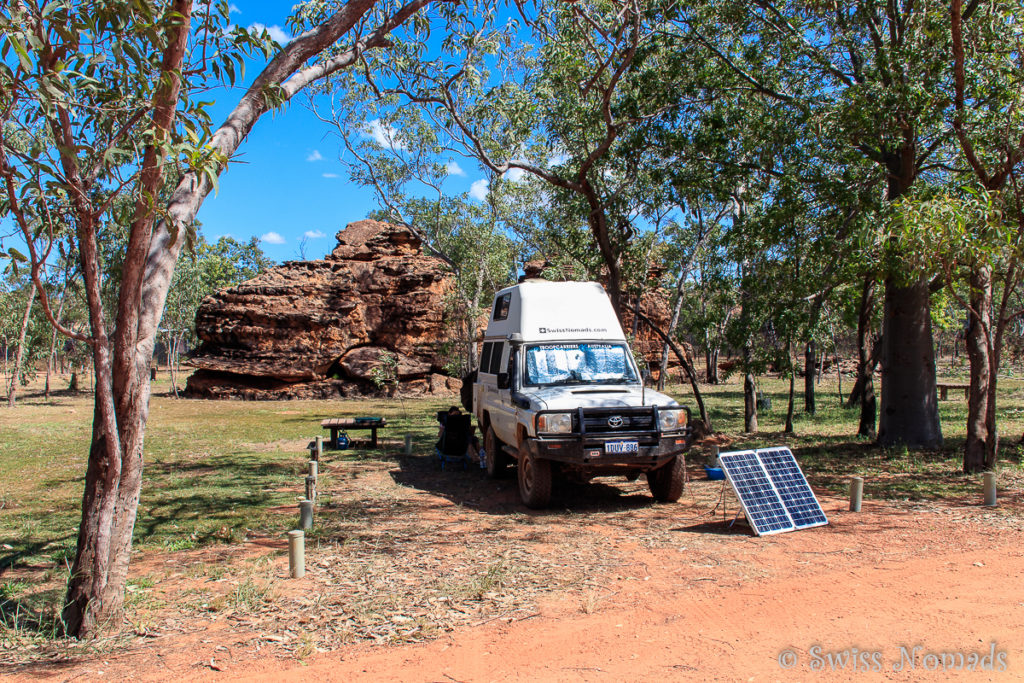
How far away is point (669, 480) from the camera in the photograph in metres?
9.12

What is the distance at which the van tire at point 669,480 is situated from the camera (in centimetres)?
908

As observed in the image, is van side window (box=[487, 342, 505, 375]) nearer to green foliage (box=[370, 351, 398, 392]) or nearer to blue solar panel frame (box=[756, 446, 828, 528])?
blue solar panel frame (box=[756, 446, 828, 528])

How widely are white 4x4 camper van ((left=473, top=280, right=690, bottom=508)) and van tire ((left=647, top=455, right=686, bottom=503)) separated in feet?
0.04

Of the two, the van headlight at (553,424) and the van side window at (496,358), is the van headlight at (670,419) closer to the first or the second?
the van headlight at (553,424)

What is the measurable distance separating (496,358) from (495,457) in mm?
1596

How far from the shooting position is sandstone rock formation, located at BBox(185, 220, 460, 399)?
3125 centimetres

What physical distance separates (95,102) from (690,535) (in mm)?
6805

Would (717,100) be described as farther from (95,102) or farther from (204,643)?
(204,643)

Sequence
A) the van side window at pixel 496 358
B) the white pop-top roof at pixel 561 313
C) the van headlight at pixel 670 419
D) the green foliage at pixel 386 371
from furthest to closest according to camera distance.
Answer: the green foliage at pixel 386 371, the van side window at pixel 496 358, the white pop-top roof at pixel 561 313, the van headlight at pixel 670 419

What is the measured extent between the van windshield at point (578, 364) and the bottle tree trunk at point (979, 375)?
5.04 metres

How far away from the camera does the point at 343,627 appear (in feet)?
17.0

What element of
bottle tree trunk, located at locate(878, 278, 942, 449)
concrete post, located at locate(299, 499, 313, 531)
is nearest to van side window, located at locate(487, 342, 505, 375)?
concrete post, located at locate(299, 499, 313, 531)
